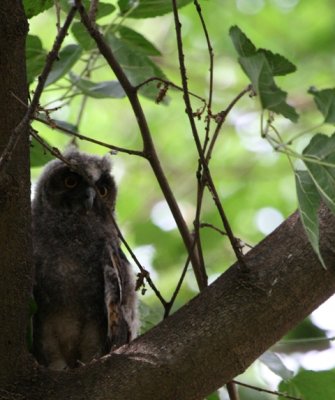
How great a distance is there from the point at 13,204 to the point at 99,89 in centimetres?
83

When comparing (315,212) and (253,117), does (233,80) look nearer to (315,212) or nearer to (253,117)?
(253,117)

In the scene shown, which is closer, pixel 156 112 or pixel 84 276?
pixel 84 276

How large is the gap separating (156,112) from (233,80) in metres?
0.74

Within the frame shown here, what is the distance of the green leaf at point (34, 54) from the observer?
109 inches

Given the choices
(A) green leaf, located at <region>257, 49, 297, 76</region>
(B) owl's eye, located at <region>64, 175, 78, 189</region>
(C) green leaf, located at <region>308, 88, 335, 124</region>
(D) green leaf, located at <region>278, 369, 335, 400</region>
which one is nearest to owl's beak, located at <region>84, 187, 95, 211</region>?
(B) owl's eye, located at <region>64, 175, 78, 189</region>

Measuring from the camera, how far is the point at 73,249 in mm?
3533

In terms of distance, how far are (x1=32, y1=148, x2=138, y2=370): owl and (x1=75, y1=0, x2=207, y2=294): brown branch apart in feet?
2.49

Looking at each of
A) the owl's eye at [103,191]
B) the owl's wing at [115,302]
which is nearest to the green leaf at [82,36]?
the owl's wing at [115,302]

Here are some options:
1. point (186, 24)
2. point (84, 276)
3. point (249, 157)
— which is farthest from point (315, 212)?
point (249, 157)

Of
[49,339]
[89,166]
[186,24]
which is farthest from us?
[186,24]

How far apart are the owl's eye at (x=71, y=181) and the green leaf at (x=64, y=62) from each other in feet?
3.50

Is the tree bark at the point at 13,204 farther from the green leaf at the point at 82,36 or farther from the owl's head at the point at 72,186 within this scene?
the owl's head at the point at 72,186

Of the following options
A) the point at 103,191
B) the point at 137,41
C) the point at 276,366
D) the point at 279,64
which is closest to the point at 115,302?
the point at 276,366

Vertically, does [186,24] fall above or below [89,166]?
above
